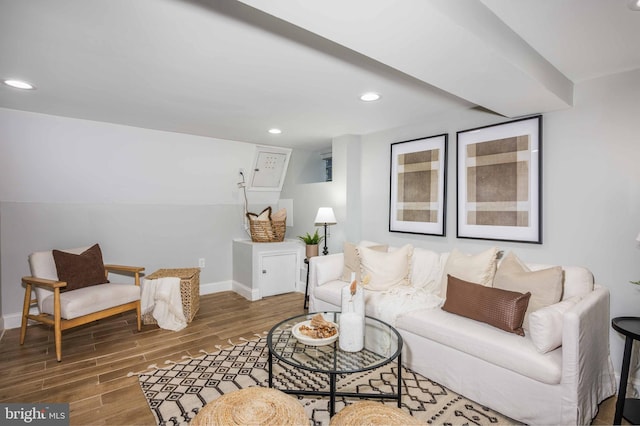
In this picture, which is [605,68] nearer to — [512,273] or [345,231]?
[512,273]

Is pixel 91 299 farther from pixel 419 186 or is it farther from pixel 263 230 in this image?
pixel 419 186

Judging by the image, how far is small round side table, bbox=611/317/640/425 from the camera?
1798mm

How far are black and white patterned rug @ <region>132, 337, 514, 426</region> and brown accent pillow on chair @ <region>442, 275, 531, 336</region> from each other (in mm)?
528

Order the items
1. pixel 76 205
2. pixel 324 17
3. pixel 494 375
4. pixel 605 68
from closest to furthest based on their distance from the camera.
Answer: pixel 324 17 < pixel 494 375 < pixel 605 68 < pixel 76 205

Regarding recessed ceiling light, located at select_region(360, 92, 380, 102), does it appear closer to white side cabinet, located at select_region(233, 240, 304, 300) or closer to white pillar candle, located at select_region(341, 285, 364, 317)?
white pillar candle, located at select_region(341, 285, 364, 317)

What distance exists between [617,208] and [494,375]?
140 cm

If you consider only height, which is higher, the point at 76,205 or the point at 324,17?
the point at 324,17

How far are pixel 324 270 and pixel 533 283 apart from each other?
1.85 metres

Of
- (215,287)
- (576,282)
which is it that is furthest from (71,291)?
(576,282)

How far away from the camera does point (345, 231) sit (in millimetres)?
3957

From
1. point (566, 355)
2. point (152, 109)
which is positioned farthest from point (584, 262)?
point (152, 109)

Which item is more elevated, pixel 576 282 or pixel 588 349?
pixel 576 282

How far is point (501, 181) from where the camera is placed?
2703 millimetres

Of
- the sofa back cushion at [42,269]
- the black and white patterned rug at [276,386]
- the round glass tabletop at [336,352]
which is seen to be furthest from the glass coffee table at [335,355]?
the sofa back cushion at [42,269]
